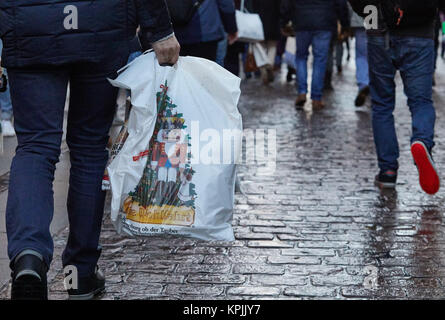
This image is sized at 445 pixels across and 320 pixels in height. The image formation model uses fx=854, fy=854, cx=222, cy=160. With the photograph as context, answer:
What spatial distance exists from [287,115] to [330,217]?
→ 5.02 m

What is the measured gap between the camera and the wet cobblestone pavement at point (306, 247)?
3.89 metres

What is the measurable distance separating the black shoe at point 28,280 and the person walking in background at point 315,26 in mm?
7821

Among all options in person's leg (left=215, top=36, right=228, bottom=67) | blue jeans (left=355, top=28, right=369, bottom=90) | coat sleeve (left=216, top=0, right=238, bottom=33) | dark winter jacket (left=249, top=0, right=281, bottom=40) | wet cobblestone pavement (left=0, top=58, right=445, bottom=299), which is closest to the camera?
wet cobblestone pavement (left=0, top=58, right=445, bottom=299)

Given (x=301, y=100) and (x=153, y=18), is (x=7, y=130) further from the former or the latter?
(x=153, y=18)

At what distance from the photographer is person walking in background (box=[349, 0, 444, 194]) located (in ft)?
18.1

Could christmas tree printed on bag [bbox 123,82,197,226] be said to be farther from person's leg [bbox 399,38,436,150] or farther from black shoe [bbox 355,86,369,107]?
black shoe [bbox 355,86,369,107]

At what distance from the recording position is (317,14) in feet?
33.9

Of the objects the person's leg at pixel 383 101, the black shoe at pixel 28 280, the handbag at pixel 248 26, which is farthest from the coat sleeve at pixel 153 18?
the handbag at pixel 248 26

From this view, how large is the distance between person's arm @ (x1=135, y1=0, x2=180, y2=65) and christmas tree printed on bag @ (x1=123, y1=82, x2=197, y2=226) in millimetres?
155

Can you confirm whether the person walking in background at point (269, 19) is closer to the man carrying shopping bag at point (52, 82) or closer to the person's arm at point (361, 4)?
the person's arm at point (361, 4)

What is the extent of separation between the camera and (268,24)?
13.8m

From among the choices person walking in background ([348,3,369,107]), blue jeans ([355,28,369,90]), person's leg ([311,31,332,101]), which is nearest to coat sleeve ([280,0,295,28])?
person's leg ([311,31,332,101])
